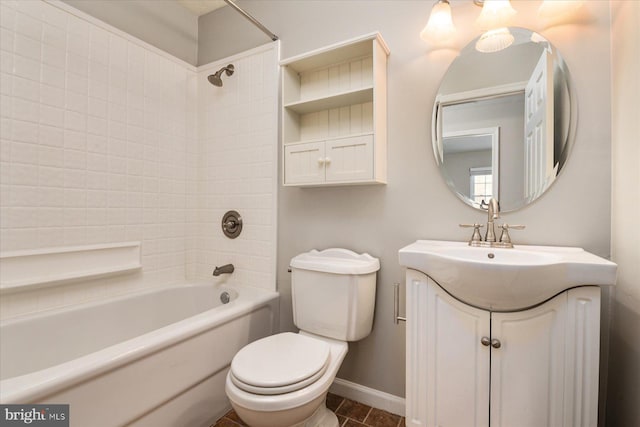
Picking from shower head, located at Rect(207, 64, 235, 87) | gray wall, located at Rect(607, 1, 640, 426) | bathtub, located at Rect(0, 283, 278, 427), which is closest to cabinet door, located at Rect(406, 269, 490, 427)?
gray wall, located at Rect(607, 1, 640, 426)

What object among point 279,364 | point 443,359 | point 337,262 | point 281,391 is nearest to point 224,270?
point 337,262

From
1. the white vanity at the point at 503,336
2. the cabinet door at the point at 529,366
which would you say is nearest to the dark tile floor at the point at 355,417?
the white vanity at the point at 503,336

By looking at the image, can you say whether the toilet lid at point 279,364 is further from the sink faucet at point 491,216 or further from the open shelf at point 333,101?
the open shelf at point 333,101

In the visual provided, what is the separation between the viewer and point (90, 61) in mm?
1705

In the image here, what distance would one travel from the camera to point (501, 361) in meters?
1.04

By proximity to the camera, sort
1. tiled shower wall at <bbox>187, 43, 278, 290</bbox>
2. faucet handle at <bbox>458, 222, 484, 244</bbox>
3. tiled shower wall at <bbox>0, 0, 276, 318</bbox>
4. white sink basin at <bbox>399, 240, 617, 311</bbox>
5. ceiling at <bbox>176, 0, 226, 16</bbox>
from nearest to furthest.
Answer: white sink basin at <bbox>399, 240, 617, 311</bbox>
faucet handle at <bbox>458, 222, 484, 244</bbox>
tiled shower wall at <bbox>0, 0, 276, 318</bbox>
tiled shower wall at <bbox>187, 43, 278, 290</bbox>
ceiling at <bbox>176, 0, 226, 16</bbox>

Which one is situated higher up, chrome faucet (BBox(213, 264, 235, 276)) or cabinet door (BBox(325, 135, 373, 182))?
cabinet door (BBox(325, 135, 373, 182))

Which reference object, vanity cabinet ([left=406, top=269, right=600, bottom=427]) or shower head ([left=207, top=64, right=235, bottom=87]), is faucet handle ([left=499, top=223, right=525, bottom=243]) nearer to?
vanity cabinet ([left=406, top=269, right=600, bottom=427])

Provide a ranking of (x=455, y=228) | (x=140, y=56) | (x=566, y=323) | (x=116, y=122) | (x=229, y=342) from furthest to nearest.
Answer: (x=140, y=56) < (x=116, y=122) < (x=229, y=342) < (x=455, y=228) < (x=566, y=323)

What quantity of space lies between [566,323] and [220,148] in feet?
7.08

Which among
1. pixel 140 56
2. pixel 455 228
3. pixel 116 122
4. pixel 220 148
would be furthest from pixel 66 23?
pixel 455 228

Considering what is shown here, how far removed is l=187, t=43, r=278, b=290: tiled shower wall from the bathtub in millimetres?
260

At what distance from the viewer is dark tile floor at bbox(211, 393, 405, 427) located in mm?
1477

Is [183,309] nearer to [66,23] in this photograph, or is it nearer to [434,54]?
[66,23]
